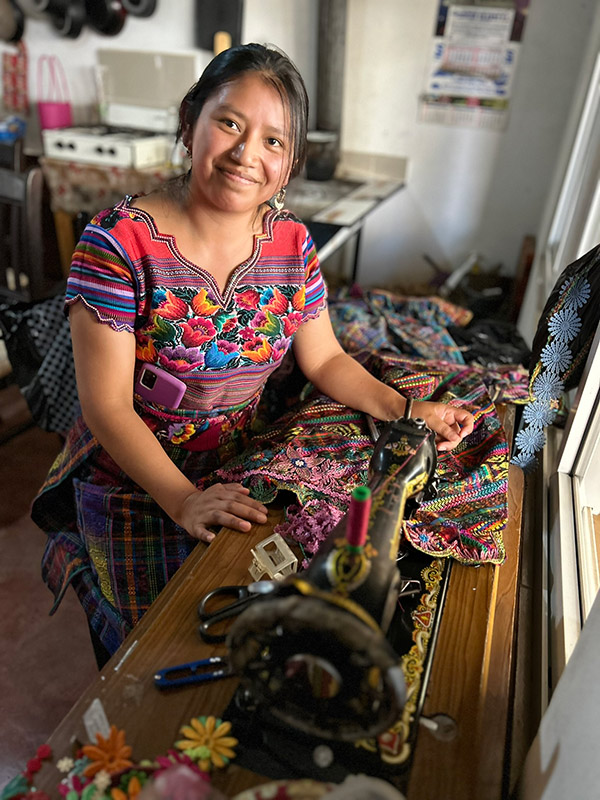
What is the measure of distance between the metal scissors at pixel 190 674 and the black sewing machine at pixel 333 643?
0.04 meters

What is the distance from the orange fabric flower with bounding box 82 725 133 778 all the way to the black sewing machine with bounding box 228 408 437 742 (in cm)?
13

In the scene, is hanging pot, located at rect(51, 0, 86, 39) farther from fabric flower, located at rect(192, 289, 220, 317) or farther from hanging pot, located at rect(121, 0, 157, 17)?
fabric flower, located at rect(192, 289, 220, 317)

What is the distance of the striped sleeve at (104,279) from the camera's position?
3.42 ft

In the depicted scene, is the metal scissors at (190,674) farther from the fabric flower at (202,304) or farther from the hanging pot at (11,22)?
the hanging pot at (11,22)

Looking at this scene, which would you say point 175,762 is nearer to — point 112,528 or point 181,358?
point 112,528

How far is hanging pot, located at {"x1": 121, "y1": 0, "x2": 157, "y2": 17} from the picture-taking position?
3535mm

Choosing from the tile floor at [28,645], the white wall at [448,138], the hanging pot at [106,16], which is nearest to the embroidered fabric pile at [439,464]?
the tile floor at [28,645]

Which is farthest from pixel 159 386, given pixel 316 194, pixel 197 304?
pixel 316 194

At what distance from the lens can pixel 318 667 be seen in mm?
596

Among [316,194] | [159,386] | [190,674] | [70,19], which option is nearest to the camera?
[190,674]

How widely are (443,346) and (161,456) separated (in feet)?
3.61

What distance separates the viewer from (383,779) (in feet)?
2.05

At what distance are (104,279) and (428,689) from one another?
81cm

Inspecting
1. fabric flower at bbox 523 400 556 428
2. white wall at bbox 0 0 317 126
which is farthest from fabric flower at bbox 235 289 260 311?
white wall at bbox 0 0 317 126
